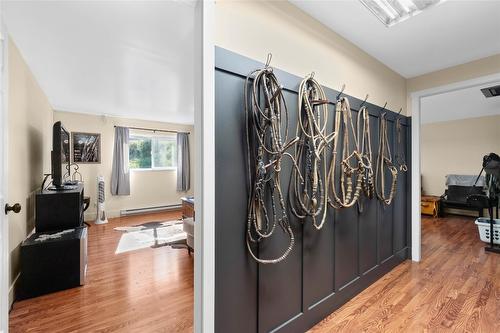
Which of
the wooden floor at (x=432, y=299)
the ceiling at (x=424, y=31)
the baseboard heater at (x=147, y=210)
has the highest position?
the ceiling at (x=424, y=31)

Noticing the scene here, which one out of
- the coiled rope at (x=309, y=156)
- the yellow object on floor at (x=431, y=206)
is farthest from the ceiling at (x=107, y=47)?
the yellow object on floor at (x=431, y=206)

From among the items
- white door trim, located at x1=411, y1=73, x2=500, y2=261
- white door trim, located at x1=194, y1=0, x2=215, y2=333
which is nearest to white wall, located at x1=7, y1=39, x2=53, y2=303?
white door trim, located at x1=194, y1=0, x2=215, y2=333

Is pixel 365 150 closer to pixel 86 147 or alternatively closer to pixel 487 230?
pixel 487 230

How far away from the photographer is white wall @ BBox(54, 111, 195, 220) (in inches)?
210

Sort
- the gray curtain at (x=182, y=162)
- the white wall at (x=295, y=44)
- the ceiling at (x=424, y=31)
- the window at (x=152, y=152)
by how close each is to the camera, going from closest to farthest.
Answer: the white wall at (x=295, y=44), the ceiling at (x=424, y=31), the window at (x=152, y=152), the gray curtain at (x=182, y=162)

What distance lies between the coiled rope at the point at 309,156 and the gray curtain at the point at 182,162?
5.35 meters

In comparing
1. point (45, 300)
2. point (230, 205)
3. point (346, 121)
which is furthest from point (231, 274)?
point (45, 300)

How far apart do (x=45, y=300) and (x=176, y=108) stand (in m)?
3.70

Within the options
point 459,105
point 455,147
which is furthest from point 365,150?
point 455,147

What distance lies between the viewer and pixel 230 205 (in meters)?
1.36

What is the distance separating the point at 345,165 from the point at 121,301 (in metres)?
2.34

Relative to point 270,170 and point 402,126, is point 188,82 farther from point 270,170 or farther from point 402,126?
point 402,126

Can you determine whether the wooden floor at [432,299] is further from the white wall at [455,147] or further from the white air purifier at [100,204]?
the white air purifier at [100,204]

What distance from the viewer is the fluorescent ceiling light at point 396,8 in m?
1.73
